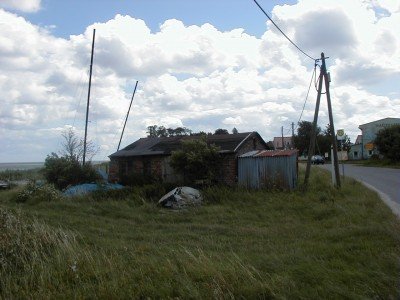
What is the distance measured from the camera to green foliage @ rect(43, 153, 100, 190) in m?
25.1

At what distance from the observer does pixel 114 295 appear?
568cm

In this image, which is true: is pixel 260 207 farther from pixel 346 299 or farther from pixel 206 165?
pixel 346 299

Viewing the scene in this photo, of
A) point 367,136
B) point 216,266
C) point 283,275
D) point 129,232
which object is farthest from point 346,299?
point 367,136

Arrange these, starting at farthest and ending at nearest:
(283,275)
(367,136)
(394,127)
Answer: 1. (367,136)
2. (394,127)
3. (283,275)

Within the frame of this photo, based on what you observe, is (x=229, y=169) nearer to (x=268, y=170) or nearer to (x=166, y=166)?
(x=268, y=170)

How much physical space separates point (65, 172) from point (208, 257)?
19.3 m

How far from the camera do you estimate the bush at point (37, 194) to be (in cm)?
1897

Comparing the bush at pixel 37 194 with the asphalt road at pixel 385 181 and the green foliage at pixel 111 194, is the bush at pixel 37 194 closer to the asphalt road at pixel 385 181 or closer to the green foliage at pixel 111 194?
the green foliage at pixel 111 194

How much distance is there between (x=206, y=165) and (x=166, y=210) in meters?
5.03

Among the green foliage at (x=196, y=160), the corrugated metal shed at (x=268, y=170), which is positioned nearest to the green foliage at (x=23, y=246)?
the green foliage at (x=196, y=160)

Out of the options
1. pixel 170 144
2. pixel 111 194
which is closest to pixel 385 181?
pixel 170 144

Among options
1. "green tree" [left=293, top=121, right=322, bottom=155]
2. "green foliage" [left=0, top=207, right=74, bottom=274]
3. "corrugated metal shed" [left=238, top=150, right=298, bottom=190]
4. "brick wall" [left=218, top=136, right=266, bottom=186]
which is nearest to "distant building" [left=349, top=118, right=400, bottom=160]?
"green tree" [left=293, top=121, right=322, bottom=155]

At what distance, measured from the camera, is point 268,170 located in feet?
67.4

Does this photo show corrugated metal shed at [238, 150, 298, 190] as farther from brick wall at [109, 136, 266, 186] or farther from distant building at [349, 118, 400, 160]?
distant building at [349, 118, 400, 160]
